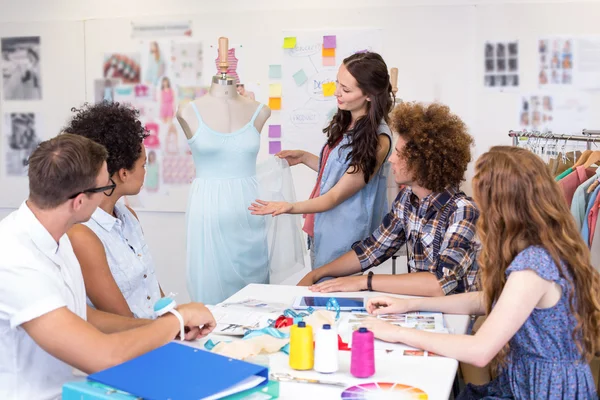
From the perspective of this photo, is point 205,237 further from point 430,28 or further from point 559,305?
point 430,28

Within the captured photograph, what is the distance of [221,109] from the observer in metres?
2.96

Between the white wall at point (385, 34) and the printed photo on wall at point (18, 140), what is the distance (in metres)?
0.25

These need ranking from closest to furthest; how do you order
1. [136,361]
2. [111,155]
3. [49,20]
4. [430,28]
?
[136,361], [111,155], [430,28], [49,20]

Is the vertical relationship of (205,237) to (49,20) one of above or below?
below

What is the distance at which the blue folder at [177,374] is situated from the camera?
1342 millimetres

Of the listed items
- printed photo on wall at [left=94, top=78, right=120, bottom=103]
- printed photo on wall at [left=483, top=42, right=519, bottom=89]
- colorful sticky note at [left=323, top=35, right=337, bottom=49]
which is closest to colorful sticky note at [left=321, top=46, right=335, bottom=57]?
colorful sticky note at [left=323, top=35, right=337, bottom=49]

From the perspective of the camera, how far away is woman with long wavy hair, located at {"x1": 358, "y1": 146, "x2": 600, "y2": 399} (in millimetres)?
1698

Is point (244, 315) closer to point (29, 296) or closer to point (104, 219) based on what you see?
point (104, 219)

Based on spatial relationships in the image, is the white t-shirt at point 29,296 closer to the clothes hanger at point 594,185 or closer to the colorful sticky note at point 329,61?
the clothes hanger at point 594,185

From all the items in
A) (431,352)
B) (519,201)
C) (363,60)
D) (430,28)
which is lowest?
(431,352)

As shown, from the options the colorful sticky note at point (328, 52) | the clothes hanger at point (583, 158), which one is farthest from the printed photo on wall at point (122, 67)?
the clothes hanger at point (583, 158)

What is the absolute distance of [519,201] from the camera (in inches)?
69.5

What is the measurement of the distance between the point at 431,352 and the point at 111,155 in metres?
1.07

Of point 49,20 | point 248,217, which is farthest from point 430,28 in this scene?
point 49,20
